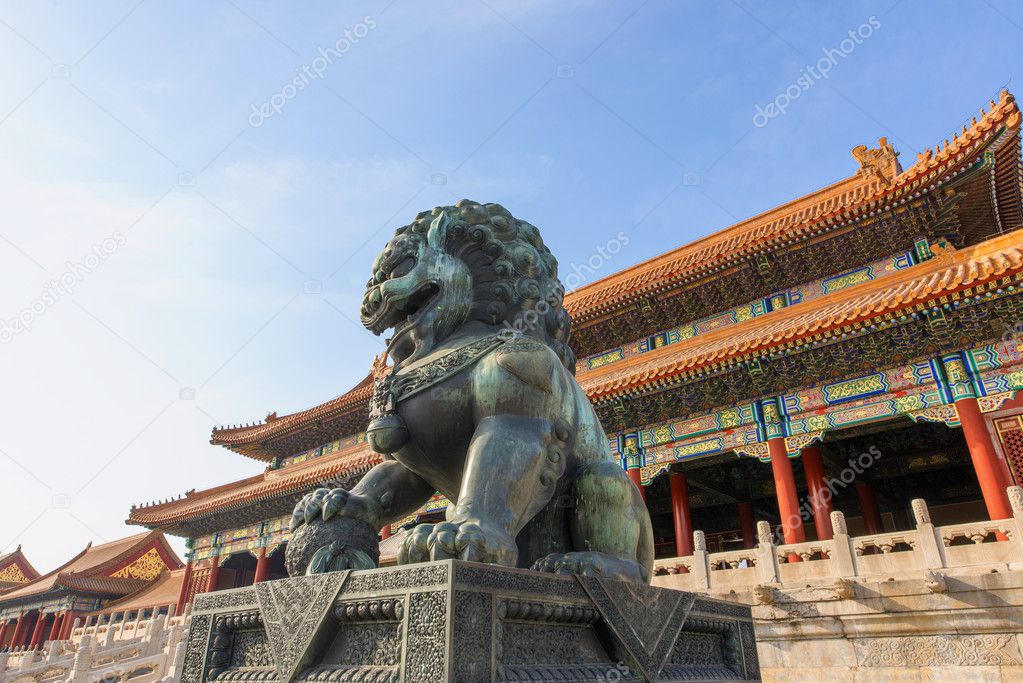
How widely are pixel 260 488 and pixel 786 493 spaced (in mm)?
12874

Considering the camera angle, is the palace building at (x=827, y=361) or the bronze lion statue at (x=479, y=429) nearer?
the bronze lion statue at (x=479, y=429)

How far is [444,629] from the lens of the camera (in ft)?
4.74

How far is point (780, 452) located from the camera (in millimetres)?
10469

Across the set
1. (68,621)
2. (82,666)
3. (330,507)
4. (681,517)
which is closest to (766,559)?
(681,517)

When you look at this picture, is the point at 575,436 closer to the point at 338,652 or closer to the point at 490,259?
the point at 490,259

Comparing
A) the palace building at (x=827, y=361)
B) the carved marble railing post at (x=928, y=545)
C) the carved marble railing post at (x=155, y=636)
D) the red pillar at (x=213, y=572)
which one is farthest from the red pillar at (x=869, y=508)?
the red pillar at (x=213, y=572)

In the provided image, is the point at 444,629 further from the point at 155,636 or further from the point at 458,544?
the point at 155,636

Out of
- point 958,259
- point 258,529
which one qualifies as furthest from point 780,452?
point 258,529

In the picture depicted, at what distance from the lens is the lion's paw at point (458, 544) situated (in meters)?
1.74

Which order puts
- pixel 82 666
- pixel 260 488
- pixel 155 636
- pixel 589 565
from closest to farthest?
1. pixel 589 565
2. pixel 82 666
3. pixel 155 636
4. pixel 260 488

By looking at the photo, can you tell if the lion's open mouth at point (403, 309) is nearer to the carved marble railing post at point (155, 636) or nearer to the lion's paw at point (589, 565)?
the lion's paw at point (589, 565)

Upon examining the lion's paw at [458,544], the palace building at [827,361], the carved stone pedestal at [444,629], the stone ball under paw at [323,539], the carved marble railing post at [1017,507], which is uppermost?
the palace building at [827,361]

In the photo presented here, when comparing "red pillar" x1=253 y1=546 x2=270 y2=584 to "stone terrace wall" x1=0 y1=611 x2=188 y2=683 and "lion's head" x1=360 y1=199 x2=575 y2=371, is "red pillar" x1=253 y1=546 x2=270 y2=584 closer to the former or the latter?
"stone terrace wall" x1=0 y1=611 x2=188 y2=683

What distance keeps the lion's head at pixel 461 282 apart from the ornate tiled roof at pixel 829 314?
25.5 ft
